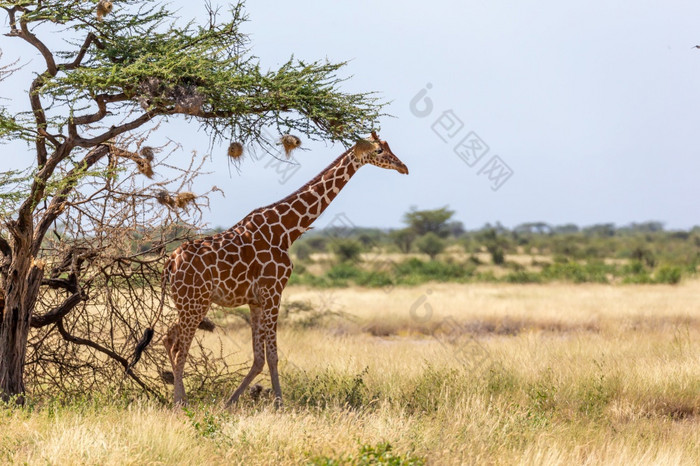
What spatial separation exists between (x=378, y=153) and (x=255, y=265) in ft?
5.93

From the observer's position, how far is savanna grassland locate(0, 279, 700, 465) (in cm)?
642

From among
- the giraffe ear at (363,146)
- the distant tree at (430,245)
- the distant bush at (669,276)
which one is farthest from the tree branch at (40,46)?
the distant tree at (430,245)

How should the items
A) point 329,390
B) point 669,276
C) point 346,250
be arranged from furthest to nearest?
point 346,250, point 669,276, point 329,390

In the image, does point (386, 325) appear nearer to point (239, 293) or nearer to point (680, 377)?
point (680, 377)

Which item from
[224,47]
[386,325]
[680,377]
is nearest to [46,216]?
[224,47]

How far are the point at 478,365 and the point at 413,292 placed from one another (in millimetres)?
17582

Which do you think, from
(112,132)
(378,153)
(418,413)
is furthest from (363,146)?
(418,413)

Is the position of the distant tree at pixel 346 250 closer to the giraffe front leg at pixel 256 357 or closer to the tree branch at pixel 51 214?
the tree branch at pixel 51 214

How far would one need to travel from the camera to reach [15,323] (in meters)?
8.53

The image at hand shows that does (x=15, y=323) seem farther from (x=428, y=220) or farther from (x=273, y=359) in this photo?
Result: (x=428, y=220)

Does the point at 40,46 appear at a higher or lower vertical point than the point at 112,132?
higher

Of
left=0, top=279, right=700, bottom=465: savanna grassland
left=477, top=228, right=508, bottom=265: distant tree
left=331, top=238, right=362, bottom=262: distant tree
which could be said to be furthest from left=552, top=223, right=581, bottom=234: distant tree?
left=0, top=279, right=700, bottom=465: savanna grassland

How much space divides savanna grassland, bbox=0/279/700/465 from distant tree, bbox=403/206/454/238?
44429mm

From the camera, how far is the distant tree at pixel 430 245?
2189 inches
